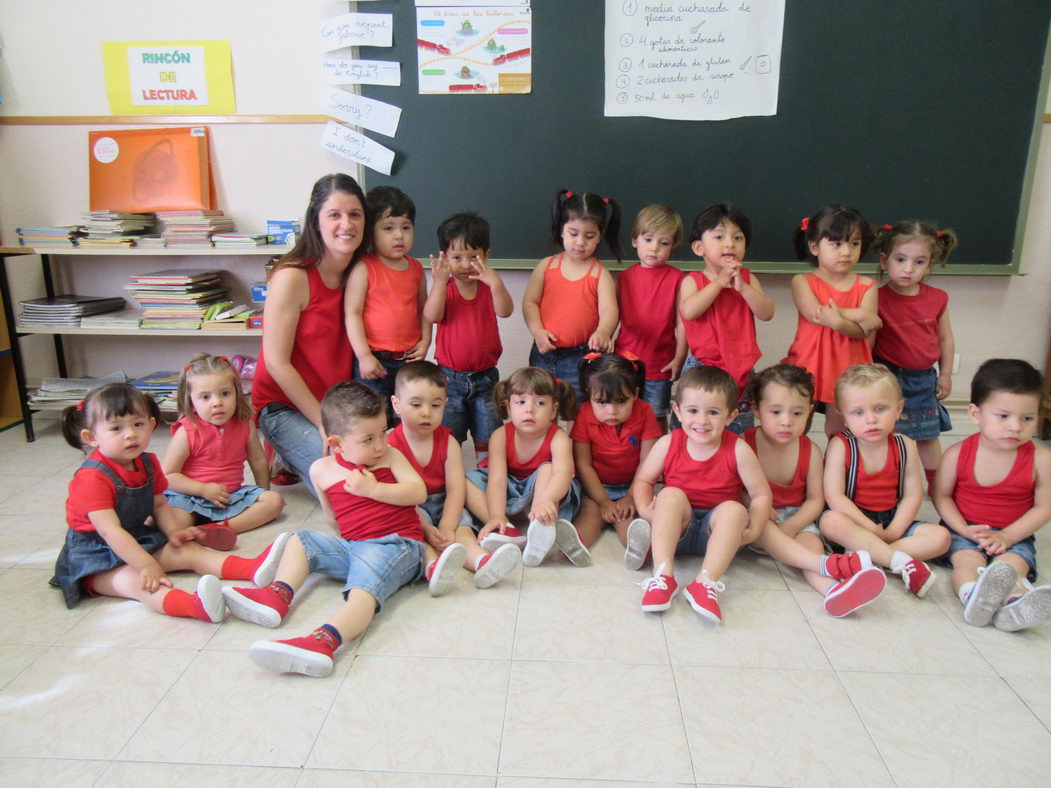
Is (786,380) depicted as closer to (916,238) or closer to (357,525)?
(916,238)

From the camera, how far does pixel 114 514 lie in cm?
188

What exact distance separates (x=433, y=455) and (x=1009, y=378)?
160 cm

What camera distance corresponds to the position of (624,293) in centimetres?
264

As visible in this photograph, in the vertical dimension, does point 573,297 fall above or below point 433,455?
above

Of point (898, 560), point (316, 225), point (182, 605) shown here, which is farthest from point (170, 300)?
point (898, 560)

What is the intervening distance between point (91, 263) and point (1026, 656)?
12.3ft

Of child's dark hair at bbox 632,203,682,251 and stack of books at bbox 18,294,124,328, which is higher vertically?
child's dark hair at bbox 632,203,682,251

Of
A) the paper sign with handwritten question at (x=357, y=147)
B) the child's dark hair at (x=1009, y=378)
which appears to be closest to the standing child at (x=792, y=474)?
the child's dark hair at (x=1009, y=378)

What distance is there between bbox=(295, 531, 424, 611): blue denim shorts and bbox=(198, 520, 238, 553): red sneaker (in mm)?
366

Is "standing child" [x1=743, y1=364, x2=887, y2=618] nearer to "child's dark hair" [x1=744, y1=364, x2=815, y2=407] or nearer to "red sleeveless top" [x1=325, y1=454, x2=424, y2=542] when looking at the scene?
"child's dark hair" [x1=744, y1=364, x2=815, y2=407]

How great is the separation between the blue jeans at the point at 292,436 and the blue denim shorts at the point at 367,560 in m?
0.50

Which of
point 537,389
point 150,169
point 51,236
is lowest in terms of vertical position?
point 537,389

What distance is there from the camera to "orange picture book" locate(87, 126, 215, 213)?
320 centimetres

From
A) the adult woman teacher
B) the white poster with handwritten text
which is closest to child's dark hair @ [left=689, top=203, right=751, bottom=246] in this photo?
the white poster with handwritten text
